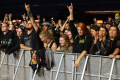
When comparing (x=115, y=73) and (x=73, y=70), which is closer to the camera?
(x=115, y=73)

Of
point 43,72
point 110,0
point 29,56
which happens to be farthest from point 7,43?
point 110,0

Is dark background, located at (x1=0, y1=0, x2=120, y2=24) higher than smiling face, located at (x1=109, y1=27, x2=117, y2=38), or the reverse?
dark background, located at (x1=0, y1=0, x2=120, y2=24)

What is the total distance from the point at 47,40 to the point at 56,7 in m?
24.7

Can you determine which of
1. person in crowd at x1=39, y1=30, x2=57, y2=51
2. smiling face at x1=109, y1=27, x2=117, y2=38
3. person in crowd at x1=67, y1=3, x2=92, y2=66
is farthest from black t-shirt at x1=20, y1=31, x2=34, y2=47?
smiling face at x1=109, y1=27, x2=117, y2=38

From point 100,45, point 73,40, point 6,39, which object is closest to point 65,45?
point 73,40

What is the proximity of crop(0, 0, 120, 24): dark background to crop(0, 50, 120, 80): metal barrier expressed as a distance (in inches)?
769

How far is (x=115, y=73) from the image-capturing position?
6133 millimetres

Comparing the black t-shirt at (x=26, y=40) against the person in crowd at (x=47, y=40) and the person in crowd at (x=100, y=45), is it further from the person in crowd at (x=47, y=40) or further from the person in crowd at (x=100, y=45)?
the person in crowd at (x=100, y=45)

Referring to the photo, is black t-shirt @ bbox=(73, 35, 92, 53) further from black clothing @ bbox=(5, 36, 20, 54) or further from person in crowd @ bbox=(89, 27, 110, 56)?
black clothing @ bbox=(5, 36, 20, 54)

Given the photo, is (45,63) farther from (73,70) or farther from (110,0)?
(110,0)

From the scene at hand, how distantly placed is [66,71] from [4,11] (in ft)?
79.1

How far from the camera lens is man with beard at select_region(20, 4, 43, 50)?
811cm

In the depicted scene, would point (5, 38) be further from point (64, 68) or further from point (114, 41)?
point (114, 41)

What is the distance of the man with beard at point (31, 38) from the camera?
8109 millimetres
